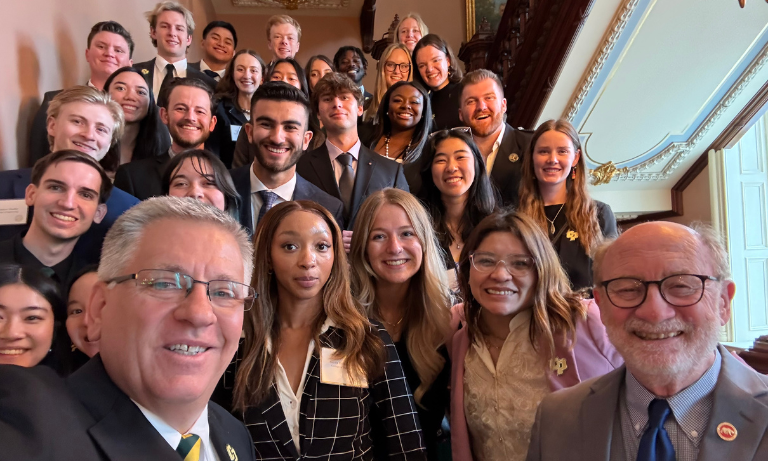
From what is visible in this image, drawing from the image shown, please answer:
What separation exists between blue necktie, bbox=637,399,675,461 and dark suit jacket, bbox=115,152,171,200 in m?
2.36

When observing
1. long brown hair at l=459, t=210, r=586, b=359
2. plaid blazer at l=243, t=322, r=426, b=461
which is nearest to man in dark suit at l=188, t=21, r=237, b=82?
long brown hair at l=459, t=210, r=586, b=359

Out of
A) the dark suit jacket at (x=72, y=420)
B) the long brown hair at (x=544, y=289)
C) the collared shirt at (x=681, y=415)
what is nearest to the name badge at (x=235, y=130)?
the long brown hair at (x=544, y=289)

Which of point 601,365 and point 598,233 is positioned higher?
point 598,233

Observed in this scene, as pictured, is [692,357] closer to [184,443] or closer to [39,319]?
[184,443]

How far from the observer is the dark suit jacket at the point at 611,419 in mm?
1307

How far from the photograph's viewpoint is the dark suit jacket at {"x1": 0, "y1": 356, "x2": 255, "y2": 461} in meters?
0.84

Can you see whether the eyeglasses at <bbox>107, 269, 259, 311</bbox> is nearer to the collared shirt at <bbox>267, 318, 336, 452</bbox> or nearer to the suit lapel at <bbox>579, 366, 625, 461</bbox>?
the collared shirt at <bbox>267, 318, 336, 452</bbox>

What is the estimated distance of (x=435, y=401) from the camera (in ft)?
7.61

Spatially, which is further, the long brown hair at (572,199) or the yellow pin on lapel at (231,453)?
the long brown hair at (572,199)

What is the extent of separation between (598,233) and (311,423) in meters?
1.86

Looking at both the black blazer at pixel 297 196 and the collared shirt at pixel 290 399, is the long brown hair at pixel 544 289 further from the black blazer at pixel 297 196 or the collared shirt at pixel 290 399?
the black blazer at pixel 297 196

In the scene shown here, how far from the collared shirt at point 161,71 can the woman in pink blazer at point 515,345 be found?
3.40 metres

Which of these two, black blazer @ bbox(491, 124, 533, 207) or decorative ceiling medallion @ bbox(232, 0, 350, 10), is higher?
decorative ceiling medallion @ bbox(232, 0, 350, 10)

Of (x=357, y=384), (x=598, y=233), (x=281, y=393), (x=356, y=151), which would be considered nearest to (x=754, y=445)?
(x=357, y=384)
